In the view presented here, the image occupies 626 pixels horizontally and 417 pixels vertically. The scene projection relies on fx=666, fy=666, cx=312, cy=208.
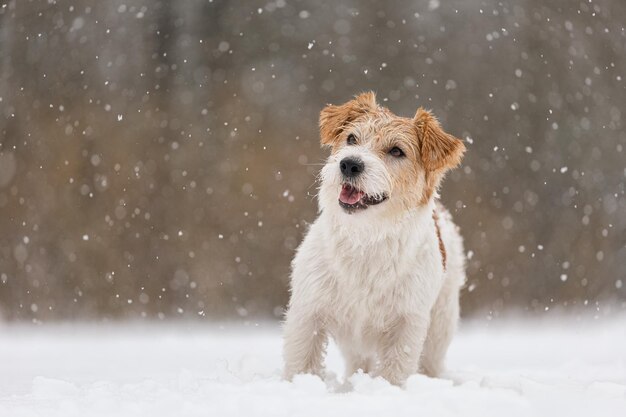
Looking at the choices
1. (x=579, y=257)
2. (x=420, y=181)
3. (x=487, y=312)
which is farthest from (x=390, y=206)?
(x=579, y=257)

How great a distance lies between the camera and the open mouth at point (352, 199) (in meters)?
3.24

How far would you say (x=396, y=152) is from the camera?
11.4 feet

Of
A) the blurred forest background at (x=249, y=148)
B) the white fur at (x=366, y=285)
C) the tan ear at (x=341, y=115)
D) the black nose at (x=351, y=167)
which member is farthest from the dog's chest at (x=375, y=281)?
the blurred forest background at (x=249, y=148)

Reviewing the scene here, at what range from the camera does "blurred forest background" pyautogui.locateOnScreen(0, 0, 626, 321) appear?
6.34 m

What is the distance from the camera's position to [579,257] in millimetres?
6684

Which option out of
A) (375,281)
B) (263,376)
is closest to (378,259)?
(375,281)

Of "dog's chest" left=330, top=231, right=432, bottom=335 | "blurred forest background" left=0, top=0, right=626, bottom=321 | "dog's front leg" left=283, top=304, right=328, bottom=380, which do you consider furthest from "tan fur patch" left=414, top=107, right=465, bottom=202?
"blurred forest background" left=0, top=0, right=626, bottom=321

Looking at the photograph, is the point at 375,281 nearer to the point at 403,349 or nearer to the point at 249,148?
the point at 403,349

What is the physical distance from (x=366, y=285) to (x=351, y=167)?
643 mm

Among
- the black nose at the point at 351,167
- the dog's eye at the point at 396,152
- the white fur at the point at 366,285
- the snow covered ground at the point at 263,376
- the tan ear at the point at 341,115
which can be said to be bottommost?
the snow covered ground at the point at 263,376

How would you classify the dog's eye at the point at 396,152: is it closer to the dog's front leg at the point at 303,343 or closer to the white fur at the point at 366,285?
the white fur at the point at 366,285

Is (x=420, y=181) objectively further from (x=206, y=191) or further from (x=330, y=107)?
(x=206, y=191)

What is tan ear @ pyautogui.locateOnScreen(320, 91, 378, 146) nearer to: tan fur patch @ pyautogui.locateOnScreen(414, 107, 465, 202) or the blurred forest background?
tan fur patch @ pyautogui.locateOnScreen(414, 107, 465, 202)

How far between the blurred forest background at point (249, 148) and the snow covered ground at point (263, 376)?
0.86ft
